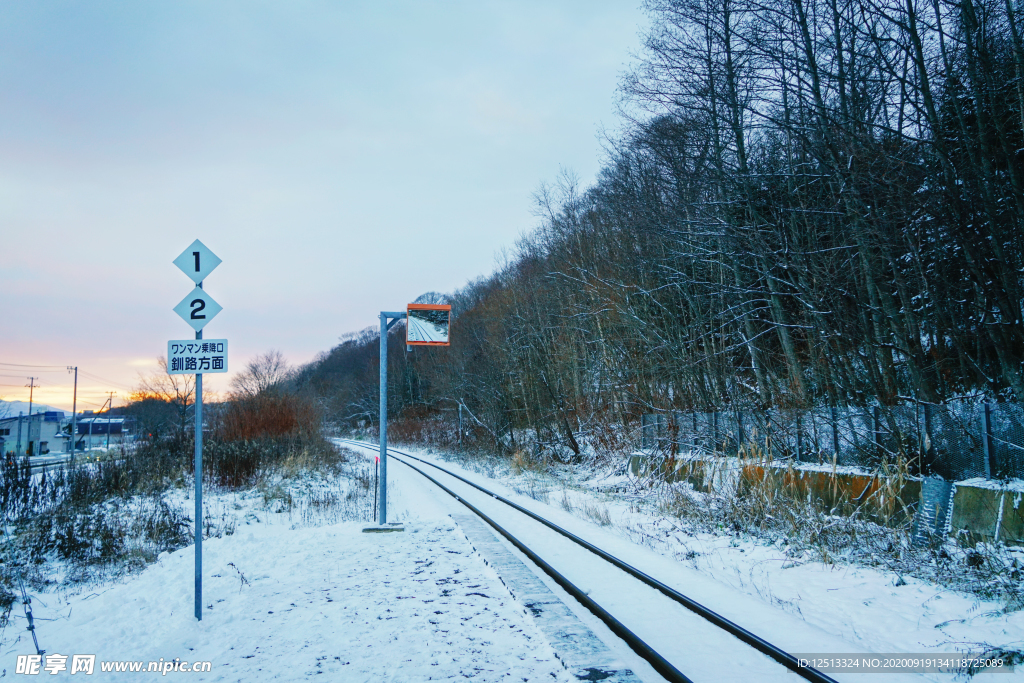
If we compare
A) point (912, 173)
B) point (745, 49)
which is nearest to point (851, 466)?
point (912, 173)

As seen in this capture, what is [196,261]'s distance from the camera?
6.31 m

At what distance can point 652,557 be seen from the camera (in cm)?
854

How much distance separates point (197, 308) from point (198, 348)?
449 millimetres

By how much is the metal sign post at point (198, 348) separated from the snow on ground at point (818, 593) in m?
5.38

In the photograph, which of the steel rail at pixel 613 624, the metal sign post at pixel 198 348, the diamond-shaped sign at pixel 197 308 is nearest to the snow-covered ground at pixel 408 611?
the steel rail at pixel 613 624

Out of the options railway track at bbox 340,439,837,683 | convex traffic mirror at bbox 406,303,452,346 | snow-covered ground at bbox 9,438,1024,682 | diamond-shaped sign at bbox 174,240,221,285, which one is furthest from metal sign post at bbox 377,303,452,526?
diamond-shaped sign at bbox 174,240,221,285

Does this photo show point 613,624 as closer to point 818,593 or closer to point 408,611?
point 408,611

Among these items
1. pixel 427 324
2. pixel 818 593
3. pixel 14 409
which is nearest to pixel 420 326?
pixel 427 324

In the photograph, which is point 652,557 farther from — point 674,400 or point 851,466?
point 674,400

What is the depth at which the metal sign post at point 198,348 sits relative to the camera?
236 inches

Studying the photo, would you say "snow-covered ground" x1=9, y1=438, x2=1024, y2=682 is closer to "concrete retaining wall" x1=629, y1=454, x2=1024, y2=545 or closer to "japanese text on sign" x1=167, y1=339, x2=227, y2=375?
"concrete retaining wall" x1=629, y1=454, x2=1024, y2=545

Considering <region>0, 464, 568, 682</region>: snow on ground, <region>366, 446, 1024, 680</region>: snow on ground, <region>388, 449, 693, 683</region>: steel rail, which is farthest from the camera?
<region>366, 446, 1024, 680</region>: snow on ground

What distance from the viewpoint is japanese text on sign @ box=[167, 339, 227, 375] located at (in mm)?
6059

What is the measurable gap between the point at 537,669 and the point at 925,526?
6597 millimetres
